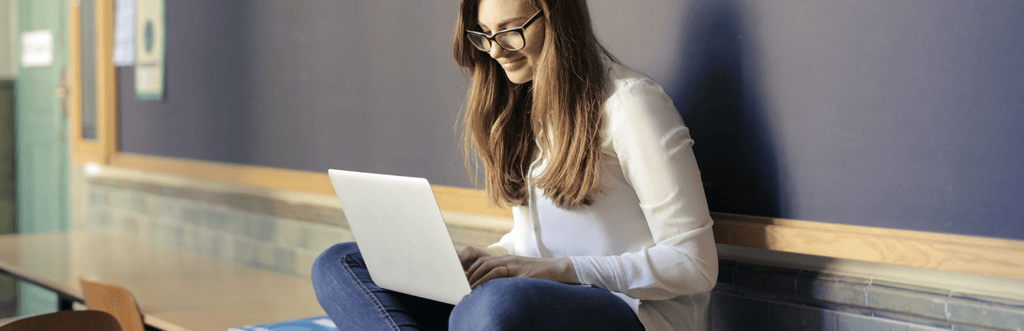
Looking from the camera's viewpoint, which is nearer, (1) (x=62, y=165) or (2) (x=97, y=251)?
(2) (x=97, y=251)

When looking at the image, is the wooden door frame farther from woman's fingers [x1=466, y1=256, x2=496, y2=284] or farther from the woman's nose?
woman's fingers [x1=466, y1=256, x2=496, y2=284]

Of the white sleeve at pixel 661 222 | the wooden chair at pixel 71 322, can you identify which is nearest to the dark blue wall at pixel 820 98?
the white sleeve at pixel 661 222

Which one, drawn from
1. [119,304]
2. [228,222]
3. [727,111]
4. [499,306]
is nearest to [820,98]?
[727,111]

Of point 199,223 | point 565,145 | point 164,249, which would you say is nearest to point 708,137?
point 565,145

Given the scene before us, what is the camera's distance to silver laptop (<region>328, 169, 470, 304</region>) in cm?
125

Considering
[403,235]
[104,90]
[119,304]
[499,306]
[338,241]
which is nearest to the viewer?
[499,306]

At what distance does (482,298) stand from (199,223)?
8.15 feet

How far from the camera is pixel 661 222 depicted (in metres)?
1.35

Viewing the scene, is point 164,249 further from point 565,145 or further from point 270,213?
point 565,145

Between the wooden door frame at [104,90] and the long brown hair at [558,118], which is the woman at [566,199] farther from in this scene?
the wooden door frame at [104,90]

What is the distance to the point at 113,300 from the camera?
1898 millimetres

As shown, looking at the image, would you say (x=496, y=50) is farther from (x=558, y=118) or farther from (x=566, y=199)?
(x=566, y=199)

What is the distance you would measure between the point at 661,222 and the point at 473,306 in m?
0.36

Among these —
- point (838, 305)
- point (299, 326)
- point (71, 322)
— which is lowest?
point (299, 326)
